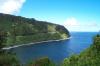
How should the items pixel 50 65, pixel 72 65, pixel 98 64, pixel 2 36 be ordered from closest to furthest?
pixel 98 64 → pixel 72 65 → pixel 50 65 → pixel 2 36

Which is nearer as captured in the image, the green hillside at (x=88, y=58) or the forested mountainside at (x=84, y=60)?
the green hillside at (x=88, y=58)

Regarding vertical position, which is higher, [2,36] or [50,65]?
[2,36]

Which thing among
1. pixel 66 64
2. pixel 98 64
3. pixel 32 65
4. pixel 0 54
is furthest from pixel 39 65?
pixel 0 54

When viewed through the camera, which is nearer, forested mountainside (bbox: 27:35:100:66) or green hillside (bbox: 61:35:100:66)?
green hillside (bbox: 61:35:100:66)

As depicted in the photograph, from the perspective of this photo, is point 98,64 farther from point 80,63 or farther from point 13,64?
point 13,64

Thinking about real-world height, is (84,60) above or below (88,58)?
below

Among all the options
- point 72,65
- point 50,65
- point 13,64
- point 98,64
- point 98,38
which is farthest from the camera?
point 13,64

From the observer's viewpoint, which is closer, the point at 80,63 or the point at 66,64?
the point at 80,63

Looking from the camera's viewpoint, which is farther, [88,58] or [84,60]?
[88,58]
